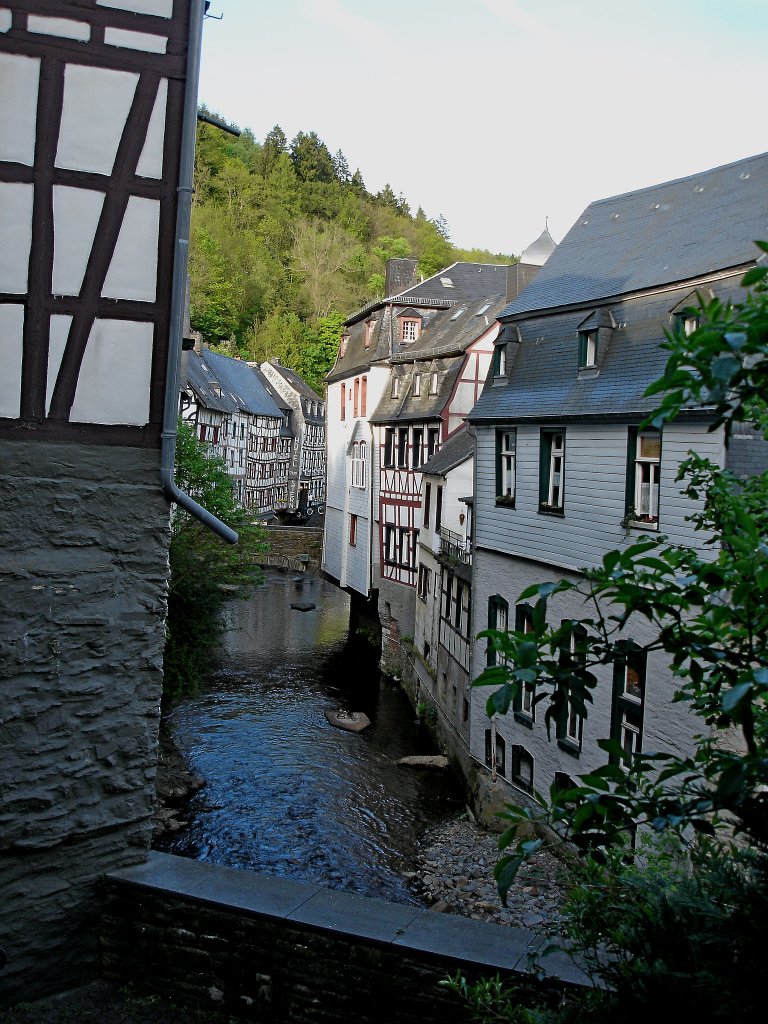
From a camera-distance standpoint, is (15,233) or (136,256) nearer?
(15,233)

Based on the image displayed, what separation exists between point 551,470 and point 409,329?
61.0 feet

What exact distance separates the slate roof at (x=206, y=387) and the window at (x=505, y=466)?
2602 centimetres

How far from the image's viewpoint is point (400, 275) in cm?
3659

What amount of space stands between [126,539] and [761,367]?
12.5ft

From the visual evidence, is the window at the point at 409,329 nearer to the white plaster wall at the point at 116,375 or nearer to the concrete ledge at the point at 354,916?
the white plaster wall at the point at 116,375

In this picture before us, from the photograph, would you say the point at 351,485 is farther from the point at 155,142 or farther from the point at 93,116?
the point at 93,116

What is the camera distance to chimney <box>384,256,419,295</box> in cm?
3638

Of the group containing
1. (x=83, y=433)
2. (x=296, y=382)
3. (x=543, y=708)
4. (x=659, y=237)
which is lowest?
(x=543, y=708)

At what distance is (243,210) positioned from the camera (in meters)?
70.7

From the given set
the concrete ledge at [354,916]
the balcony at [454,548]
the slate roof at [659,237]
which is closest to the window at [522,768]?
the balcony at [454,548]

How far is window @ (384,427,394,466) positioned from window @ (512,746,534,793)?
15.4m

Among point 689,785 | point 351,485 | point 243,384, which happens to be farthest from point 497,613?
point 243,384

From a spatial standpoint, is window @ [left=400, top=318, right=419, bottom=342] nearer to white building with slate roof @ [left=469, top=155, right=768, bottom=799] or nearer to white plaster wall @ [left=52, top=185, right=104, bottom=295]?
white building with slate roof @ [left=469, top=155, right=768, bottom=799]

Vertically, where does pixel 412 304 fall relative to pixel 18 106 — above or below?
above
